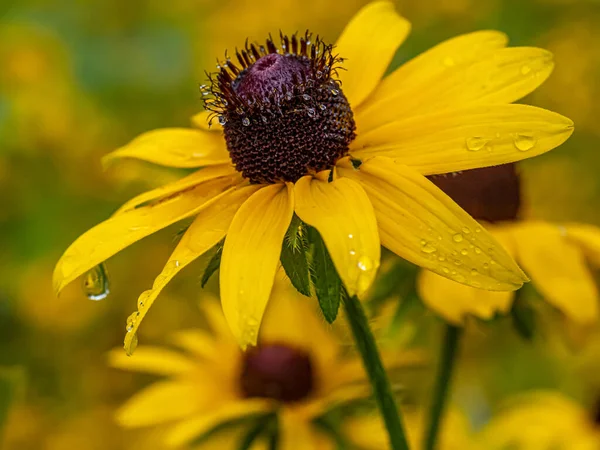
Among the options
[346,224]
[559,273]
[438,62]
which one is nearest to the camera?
[346,224]

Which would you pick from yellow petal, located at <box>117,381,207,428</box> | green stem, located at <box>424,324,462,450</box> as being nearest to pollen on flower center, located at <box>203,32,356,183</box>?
green stem, located at <box>424,324,462,450</box>

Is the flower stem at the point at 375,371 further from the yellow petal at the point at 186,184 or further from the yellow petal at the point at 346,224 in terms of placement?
→ the yellow petal at the point at 186,184

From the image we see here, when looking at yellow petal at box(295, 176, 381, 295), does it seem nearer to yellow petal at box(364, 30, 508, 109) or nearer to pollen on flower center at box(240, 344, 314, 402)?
yellow petal at box(364, 30, 508, 109)

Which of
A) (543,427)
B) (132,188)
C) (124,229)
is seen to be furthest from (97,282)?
(132,188)

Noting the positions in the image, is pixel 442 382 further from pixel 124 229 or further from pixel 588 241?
pixel 124 229

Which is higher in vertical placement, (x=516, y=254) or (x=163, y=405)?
(x=516, y=254)

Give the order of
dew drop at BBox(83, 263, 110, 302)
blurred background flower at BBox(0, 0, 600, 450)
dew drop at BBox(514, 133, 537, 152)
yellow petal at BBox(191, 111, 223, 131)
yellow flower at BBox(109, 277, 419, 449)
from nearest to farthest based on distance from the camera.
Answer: dew drop at BBox(514, 133, 537, 152), dew drop at BBox(83, 263, 110, 302), yellow petal at BBox(191, 111, 223, 131), yellow flower at BBox(109, 277, 419, 449), blurred background flower at BBox(0, 0, 600, 450)

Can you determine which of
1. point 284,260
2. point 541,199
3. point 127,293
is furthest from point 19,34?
point 284,260

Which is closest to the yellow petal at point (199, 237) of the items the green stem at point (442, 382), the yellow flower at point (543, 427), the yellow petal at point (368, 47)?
the yellow petal at point (368, 47)
